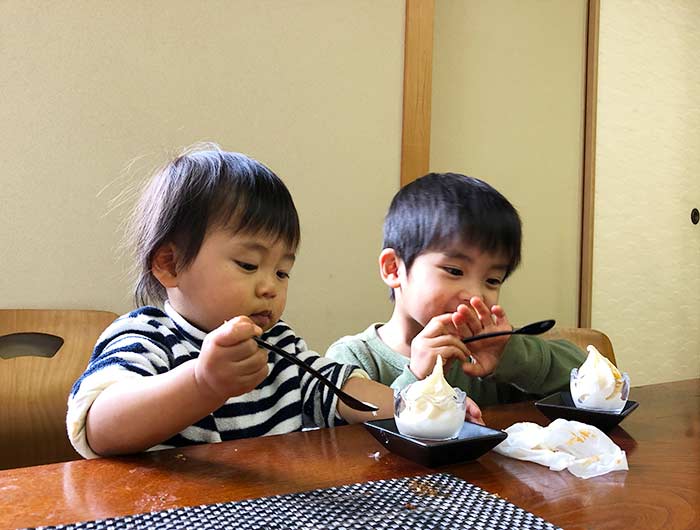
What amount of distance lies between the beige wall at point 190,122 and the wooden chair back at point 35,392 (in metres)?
0.15

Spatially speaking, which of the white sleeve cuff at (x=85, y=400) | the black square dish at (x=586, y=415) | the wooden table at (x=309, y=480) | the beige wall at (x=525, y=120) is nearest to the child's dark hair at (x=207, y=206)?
the white sleeve cuff at (x=85, y=400)

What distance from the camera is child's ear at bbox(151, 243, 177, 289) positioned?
3.46 ft

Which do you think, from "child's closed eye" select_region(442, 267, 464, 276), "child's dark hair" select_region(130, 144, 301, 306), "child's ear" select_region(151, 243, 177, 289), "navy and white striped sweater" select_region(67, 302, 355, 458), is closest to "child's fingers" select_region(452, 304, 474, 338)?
"child's closed eye" select_region(442, 267, 464, 276)

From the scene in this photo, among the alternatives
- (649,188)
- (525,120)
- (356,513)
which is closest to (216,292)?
(356,513)

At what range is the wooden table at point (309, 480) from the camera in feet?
1.98

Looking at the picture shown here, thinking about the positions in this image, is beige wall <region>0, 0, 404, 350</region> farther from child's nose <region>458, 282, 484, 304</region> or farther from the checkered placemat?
the checkered placemat

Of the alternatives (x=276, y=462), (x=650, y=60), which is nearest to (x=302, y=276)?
(x=276, y=462)

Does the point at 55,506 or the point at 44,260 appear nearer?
the point at 55,506

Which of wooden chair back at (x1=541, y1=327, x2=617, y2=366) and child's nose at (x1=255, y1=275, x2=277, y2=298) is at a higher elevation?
child's nose at (x1=255, y1=275, x2=277, y2=298)

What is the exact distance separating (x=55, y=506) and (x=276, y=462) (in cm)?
24

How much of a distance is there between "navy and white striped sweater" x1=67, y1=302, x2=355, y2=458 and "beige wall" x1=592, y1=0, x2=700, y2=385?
7.83ft

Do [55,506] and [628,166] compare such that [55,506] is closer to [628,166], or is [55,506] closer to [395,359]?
[395,359]

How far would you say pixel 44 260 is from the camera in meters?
1.80

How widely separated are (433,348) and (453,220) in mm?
350
